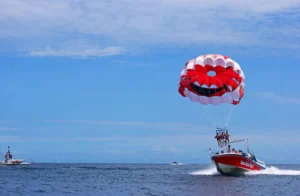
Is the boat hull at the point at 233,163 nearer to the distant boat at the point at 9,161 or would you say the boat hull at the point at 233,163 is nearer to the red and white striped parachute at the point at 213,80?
the red and white striped parachute at the point at 213,80

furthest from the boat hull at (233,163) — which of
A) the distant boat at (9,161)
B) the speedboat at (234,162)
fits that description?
the distant boat at (9,161)

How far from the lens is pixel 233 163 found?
45.8 meters

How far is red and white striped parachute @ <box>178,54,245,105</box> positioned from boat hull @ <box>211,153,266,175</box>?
689 cm

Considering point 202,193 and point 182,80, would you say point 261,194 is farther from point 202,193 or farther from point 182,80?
point 182,80

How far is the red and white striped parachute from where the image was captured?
38.8m

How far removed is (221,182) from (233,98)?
7.40 m

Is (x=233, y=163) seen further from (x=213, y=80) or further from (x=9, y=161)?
(x=9, y=161)

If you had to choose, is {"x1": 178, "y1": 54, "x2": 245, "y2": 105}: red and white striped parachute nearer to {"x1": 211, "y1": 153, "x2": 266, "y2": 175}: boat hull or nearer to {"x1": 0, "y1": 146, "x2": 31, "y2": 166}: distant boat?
{"x1": 211, "y1": 153, "x2": 266, "y2": 175}: boat hull

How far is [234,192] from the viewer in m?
34.2

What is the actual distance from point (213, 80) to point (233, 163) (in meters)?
10.4

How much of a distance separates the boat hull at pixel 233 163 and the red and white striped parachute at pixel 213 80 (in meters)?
6.89

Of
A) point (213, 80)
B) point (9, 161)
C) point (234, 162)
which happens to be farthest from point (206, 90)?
point (9, 161)

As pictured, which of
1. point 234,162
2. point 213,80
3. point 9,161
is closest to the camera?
point 213,80

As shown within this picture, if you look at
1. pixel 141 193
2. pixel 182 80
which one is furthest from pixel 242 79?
pixel 141 193
